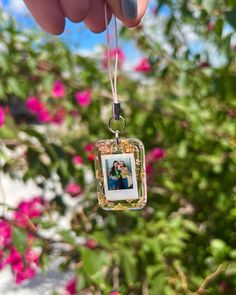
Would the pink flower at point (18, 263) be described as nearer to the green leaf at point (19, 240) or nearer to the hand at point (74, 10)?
the green leaf at point (19, 240)

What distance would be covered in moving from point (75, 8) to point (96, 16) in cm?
5

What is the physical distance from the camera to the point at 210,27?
205cm

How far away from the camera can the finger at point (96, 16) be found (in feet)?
1.26

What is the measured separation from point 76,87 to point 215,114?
0.58m

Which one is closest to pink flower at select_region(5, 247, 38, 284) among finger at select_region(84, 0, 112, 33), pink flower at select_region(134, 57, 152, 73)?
finger at select_region(84, 0, 112, 33)

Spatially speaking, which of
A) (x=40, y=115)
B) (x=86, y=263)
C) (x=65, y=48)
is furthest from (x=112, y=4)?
(x=40, y=115)

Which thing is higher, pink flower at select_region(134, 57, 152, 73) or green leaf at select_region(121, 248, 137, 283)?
pink flower at select_region(134, 57, 152, 73)

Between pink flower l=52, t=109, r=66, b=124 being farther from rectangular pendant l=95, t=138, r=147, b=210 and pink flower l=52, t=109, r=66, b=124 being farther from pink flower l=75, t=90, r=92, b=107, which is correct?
rectangular pendant l=95, t=138, r=147, b=210

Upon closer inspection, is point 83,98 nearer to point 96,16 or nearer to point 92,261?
point 92,261

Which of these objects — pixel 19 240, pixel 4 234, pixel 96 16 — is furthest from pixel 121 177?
pixel 4 234

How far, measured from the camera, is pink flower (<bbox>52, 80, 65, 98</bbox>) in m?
2.02

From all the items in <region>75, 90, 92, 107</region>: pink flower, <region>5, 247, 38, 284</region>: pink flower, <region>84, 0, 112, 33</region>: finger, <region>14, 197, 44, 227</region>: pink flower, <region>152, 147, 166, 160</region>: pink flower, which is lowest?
<region>5, 247, 38, 284</region>: pink flower

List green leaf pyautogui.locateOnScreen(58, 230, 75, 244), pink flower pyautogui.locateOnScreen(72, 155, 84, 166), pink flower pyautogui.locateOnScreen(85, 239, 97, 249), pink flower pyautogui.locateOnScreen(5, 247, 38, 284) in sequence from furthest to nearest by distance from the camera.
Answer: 1. pink flower pyautogui.locateOnScreen(72, 155, 84, 166)
2. pink flower pyautogui.locateOnScreen(5, 247, 38, 284)
3. pink flower pyautogui.locateOnScreen(85, 239, 97, 249)
4. green leaf pyautogui.locateOnScreen(58, 230, 75, 244)

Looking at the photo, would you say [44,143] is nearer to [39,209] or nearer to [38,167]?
[38,167]
